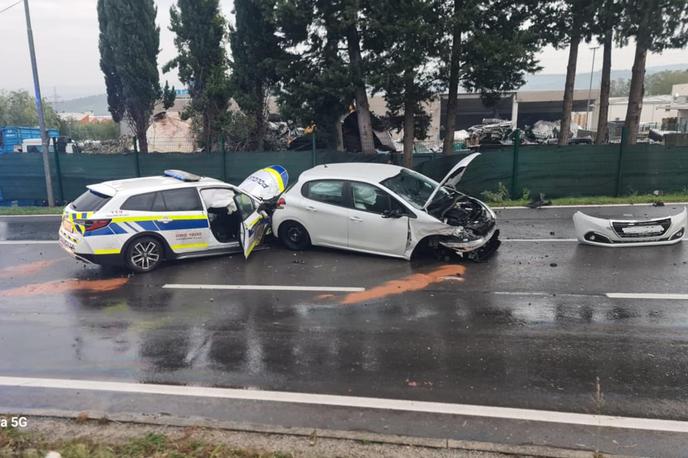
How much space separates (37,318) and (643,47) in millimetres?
16605

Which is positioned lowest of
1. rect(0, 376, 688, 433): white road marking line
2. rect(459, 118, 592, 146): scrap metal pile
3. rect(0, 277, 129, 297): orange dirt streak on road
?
rect(0, 376, 688, 433): white road marking line

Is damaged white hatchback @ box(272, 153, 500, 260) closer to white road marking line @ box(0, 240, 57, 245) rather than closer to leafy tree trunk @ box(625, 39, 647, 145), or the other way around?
white road marking line @ box(0, 240, 57, 245)

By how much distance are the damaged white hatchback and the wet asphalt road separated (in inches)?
14.2

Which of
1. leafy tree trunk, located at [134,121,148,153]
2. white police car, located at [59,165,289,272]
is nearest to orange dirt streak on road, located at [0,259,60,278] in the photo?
white police car, located at [59,165,289,272]

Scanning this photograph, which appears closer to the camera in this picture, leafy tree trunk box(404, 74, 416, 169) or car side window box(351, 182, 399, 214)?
car side window box(351, 182, 399, 214)

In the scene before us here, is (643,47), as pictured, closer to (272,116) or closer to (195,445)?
(272,116)

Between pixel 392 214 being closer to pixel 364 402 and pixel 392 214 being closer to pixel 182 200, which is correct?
pixel 182 200

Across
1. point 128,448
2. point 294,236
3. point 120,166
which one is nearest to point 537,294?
point 294,236

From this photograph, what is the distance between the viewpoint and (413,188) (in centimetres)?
968

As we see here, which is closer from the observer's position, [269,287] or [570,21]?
[269,287]

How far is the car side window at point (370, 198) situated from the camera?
9.15m

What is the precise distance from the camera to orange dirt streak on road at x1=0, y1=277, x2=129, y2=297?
827 centimetres

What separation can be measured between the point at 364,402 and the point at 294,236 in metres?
5.98

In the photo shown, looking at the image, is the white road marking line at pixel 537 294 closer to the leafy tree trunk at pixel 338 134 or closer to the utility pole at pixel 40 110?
the leafy tree trunk at pixel 338 134
